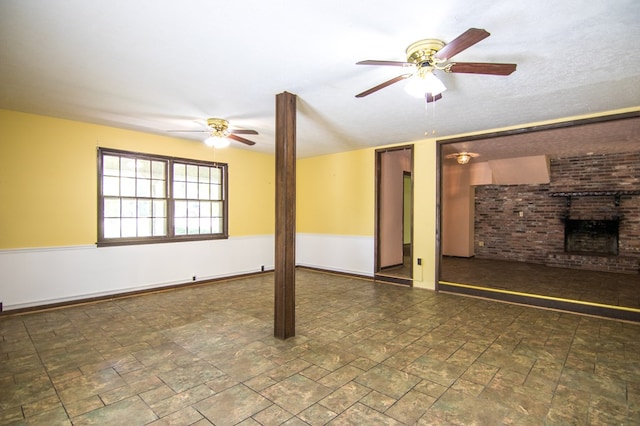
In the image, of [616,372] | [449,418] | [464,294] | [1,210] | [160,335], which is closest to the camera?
[449,418]

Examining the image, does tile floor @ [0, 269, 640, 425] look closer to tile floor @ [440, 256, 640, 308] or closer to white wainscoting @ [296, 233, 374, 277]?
tile floor @ [440, 256, 640, 308]

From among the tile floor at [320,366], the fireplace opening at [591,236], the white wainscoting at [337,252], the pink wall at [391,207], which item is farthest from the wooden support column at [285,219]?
the fireplace opening at [591,236]

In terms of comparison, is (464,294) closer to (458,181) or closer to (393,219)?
(393,219)

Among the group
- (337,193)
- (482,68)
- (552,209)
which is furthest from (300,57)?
(552,209)

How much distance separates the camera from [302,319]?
394 centimetres

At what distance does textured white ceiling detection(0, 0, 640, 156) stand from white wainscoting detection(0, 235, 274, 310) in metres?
2.01

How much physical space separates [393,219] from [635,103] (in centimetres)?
419

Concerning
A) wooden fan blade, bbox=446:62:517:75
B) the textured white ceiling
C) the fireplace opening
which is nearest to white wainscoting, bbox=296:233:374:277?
the textured white ceiling

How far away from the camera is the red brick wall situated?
22.1ft

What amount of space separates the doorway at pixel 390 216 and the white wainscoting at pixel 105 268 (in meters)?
2.91

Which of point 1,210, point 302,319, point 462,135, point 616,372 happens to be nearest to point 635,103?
point 462,135

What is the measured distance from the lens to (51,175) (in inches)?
174

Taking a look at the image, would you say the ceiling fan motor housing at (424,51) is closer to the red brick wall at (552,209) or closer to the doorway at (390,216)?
the doorway at (390,216)

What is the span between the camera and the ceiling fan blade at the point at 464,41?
186 centimetres
